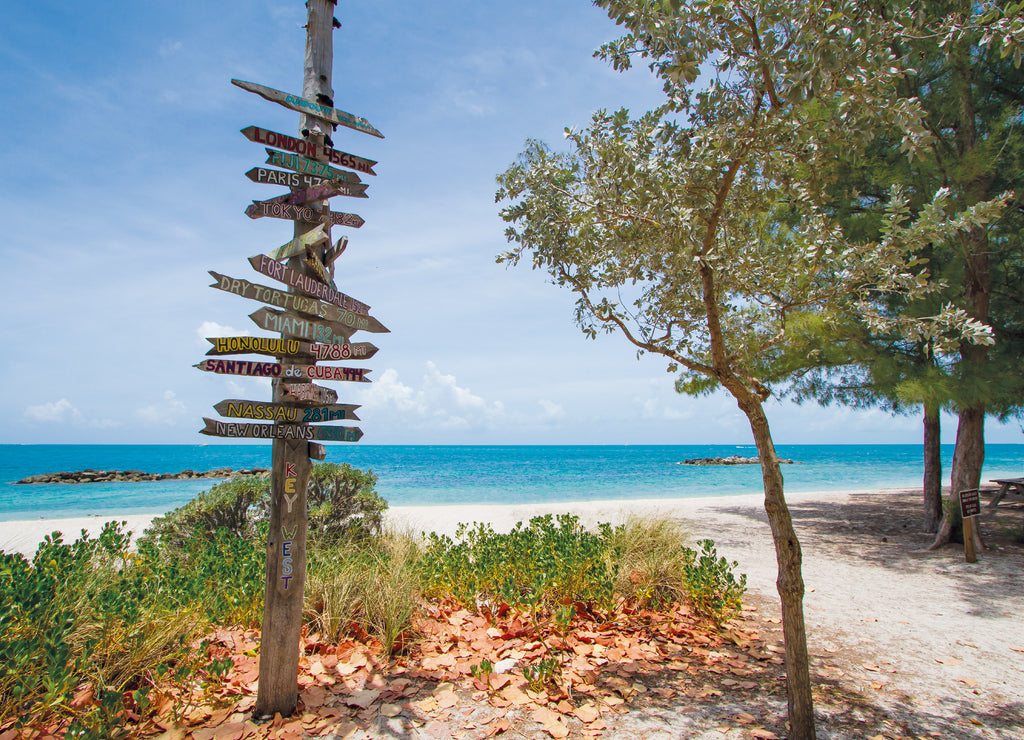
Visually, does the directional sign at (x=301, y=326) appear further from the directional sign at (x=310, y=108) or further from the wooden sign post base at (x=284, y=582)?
the directional sign at (x=310, y=108)

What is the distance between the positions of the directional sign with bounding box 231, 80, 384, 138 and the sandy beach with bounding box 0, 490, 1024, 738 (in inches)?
176

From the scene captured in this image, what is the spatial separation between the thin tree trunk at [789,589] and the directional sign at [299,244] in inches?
116

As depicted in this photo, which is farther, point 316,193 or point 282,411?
point 316,193

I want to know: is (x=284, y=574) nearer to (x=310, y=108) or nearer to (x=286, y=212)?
(x=286, y=212)

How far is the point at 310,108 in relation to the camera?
378 cm

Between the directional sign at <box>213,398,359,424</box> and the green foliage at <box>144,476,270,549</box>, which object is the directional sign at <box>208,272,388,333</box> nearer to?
the directional sign at <box>213,398,359,424</box>

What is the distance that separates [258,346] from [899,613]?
6579 millimetres

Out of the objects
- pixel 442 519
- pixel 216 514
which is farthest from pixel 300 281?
pixel 442 519

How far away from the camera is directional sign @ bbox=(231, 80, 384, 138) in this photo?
3.61 meters

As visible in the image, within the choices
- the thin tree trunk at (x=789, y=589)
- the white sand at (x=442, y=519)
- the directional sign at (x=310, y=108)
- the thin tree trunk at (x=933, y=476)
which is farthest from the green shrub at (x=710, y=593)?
the thin tree trunk at (x=933, y=476)

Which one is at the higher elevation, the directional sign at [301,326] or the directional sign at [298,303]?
the directional sign at [298,303]

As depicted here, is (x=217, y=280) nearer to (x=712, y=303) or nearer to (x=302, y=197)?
(x=302, y=197)

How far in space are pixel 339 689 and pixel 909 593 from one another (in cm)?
652

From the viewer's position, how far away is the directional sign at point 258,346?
3314 millimetres
